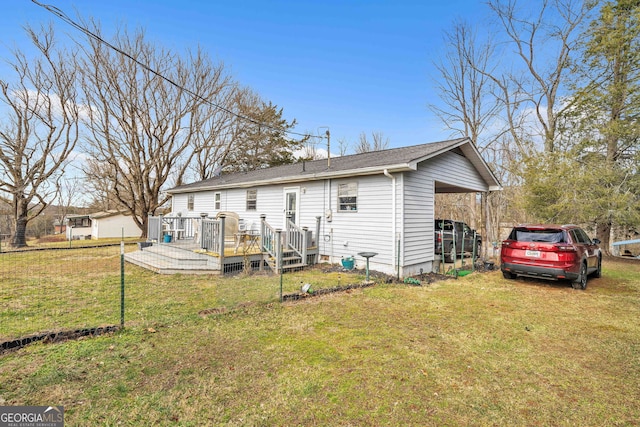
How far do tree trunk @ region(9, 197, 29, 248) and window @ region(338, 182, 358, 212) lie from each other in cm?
2040

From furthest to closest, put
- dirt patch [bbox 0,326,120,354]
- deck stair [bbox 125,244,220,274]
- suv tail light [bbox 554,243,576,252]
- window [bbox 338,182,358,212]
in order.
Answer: window [bbox 338,182,358,212]
deck stair [bbox 125,244,220,274]
suv tail light [bbox 554,243,576,252]
dirt patch [bbox 0,326,120,354]

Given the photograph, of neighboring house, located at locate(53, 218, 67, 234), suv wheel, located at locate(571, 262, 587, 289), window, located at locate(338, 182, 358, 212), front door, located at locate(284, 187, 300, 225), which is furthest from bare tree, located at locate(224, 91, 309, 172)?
neighboring house, located at locate(53, 218, 67, 234)

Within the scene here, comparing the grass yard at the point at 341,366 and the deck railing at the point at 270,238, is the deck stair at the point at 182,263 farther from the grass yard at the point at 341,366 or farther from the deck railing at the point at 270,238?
the grass yard at the point at 341,366

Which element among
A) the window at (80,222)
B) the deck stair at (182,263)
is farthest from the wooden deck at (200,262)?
the window at (80,222)

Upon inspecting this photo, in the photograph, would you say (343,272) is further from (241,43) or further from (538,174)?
(241,43)

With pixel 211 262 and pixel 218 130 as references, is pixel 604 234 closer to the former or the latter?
pixel 211 262

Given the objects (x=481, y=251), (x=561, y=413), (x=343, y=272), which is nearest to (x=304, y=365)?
(x=561, y=413)

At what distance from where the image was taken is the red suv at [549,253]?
6906 millimetres

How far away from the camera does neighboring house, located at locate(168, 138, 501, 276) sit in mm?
8375

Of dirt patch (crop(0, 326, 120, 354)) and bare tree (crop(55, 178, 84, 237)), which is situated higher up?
bare tree (crop(55, 178, 84, 237))

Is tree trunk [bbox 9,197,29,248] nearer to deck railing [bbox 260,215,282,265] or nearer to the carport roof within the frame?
the carport roof

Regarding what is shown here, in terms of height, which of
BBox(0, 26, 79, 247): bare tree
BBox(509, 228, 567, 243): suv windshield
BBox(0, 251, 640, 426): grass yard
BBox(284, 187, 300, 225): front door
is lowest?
BBox(0, 251, 640, 426): grass yard

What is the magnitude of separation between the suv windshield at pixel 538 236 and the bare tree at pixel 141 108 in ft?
58.2

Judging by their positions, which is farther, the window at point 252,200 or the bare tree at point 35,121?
the bare tree at point 35,121
